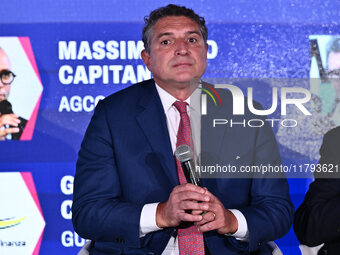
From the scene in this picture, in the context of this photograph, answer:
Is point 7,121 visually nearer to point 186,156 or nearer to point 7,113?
point 7,113

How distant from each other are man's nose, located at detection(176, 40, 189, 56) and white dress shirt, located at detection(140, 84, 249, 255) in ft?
0.66

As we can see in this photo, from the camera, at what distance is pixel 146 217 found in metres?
1.97

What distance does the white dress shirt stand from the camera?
1.98 metres

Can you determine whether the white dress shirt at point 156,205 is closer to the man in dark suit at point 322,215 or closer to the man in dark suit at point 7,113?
the man in dark suit at point 322,215

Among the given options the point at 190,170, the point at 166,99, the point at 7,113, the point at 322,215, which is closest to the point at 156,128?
the point at 166,99

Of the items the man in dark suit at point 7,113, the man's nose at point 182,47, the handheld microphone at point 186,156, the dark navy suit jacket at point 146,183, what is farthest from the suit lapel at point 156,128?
the man in dark suit at point 7,113

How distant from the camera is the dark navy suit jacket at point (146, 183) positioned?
2002 mm

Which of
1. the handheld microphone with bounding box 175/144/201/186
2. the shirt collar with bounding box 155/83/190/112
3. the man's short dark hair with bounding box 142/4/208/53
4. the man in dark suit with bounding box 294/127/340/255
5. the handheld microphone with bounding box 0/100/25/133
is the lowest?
the man in dark suit with bounding box 294/127/340/255

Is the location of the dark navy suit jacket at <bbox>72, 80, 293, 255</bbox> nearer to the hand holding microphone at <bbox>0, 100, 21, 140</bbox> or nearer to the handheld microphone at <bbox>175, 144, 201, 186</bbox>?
the handheld microphone at <bbox>175, 144, 201, 186</bbox>

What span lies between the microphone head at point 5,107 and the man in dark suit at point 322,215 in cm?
172

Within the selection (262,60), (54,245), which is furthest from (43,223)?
(262,60)

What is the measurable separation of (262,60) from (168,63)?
850mm

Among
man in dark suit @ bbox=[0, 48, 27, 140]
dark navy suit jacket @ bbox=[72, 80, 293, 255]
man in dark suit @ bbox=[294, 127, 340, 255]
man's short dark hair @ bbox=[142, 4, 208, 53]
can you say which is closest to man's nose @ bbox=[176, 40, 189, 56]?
man's short dark hair @ bbox=[142, 4, 208, 53]

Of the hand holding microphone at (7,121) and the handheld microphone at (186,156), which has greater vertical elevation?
the hand holding microphone at (7,121)
